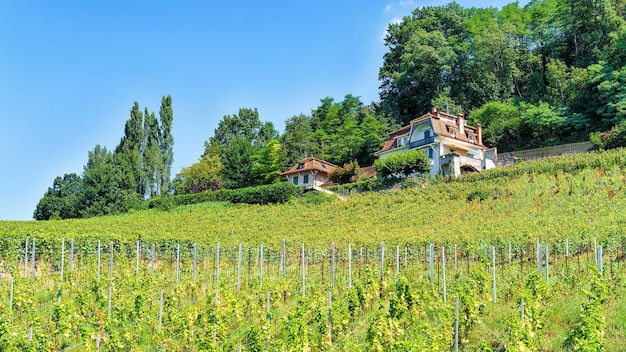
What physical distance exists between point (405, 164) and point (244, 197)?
11992mm

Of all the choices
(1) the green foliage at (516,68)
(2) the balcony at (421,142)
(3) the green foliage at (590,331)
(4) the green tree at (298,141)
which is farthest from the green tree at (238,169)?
(3) the green foliage at (590,331)

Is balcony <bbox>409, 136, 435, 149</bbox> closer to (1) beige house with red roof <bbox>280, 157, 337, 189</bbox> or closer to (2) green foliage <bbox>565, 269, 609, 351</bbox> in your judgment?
(1) beige house with red roof <bbox>280, 157, 337, 189</bbox>

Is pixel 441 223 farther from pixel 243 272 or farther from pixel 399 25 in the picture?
pixel 399 25

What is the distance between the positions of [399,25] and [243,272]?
53.5 meters

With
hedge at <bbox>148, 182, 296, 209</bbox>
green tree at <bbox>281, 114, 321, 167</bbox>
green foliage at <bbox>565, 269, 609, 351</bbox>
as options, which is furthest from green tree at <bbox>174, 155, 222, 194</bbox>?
green foliage at <bbox>565, 269, 609, 351</bbox>

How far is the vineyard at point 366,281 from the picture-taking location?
31.0 ft

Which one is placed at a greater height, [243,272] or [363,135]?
[363,135]

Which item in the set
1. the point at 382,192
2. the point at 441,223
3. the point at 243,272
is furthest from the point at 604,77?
the point at 243,272

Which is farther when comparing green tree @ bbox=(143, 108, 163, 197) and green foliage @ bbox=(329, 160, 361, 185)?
green tree @ bbox=(143, 108, 163, 197)

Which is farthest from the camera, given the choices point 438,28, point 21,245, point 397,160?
point 438,28

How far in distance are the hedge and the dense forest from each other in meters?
3.82

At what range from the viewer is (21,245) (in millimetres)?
21734

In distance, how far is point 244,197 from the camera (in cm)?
4259

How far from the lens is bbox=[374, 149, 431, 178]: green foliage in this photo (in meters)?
41.0
